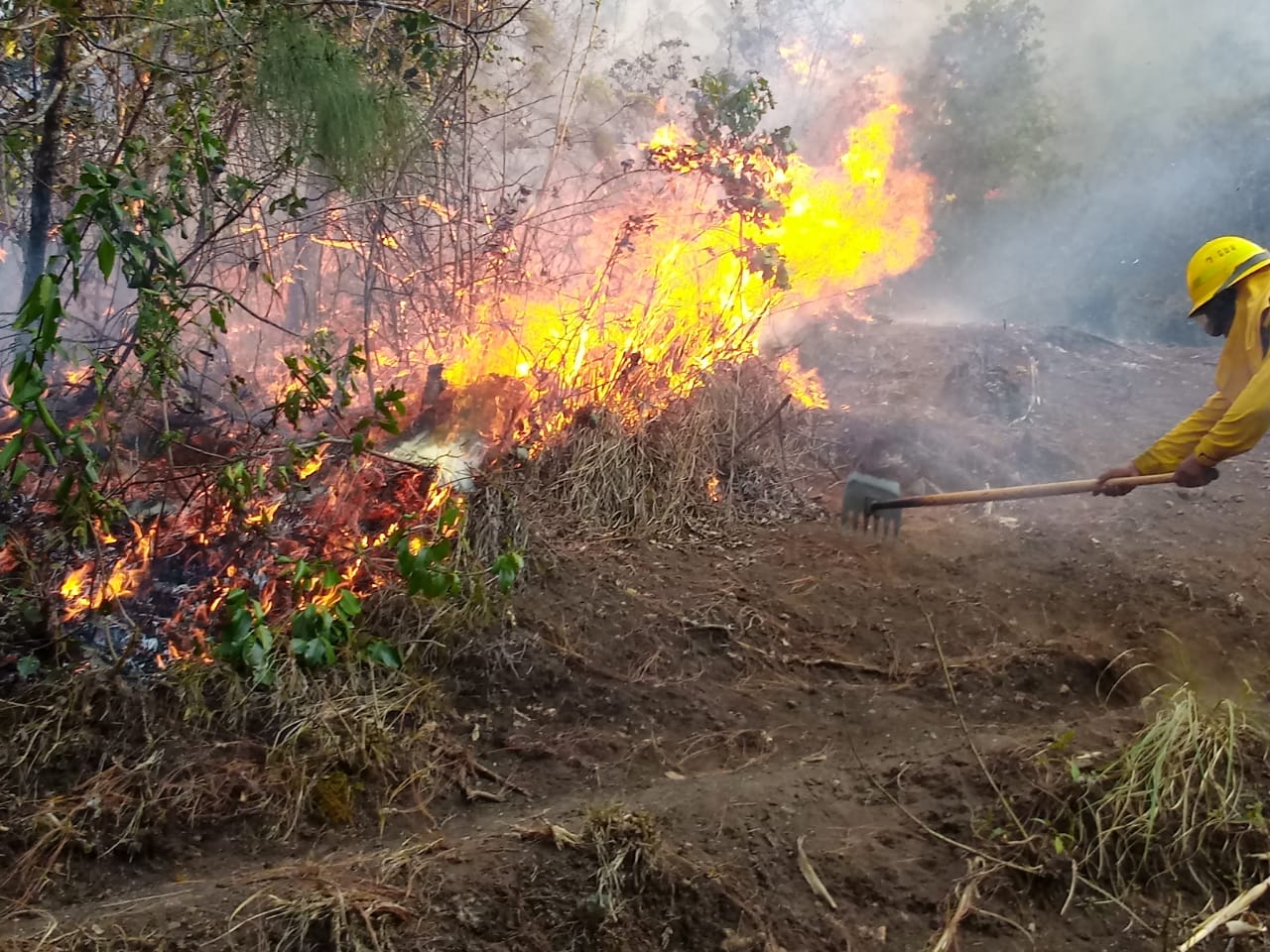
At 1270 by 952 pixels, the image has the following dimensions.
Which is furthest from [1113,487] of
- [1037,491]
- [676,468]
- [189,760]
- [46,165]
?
[46,165]

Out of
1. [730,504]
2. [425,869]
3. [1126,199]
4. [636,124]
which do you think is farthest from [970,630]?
[1126,199]

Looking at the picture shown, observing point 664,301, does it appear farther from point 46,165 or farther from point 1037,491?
point 46,165

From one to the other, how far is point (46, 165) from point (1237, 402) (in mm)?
5578

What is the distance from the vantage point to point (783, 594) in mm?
4836

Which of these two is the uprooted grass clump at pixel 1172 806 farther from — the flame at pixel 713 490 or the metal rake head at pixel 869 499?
the flame at pixel 713 490

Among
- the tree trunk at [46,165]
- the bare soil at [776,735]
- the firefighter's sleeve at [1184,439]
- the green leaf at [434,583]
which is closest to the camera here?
the bare soil at [776,735]

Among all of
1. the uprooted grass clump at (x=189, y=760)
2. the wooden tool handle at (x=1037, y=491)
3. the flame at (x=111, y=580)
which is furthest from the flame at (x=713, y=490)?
the flame at (x=111, y=580)

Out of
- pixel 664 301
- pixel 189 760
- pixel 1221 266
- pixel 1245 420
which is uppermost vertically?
pixel 1221 266

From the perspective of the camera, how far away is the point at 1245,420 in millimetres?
3650

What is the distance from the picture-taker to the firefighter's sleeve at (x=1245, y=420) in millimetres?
3631

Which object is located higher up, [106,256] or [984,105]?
[984,105]

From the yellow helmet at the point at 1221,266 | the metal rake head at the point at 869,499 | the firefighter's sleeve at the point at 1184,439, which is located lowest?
the metal rake head at the point at 869,499

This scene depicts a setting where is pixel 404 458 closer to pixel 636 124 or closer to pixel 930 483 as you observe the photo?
pixel 930 483

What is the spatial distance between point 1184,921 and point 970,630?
202 cm
